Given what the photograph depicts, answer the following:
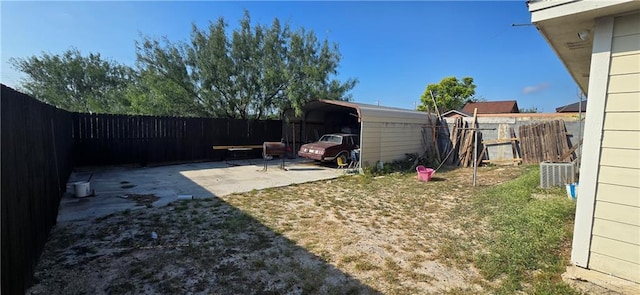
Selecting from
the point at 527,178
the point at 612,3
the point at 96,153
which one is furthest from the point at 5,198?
the point at 527,178

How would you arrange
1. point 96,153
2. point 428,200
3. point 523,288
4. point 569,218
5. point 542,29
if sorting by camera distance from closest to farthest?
point 523,288 < point 542,29 < point 569,218 < point 428,200 < point 96,153

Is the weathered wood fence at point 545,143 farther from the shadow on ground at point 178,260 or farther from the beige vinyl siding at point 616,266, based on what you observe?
the shadow on ground at point 178,260

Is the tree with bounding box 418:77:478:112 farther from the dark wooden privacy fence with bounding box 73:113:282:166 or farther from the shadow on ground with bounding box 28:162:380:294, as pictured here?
the shadow on ground with bounding box 28:162:380:294

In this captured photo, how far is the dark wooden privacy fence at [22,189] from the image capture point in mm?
2096

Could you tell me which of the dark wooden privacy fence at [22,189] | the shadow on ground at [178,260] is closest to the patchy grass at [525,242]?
the shadow on ground at [178,260]

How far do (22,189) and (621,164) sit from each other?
5.49 meters

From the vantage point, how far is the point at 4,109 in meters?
2.19

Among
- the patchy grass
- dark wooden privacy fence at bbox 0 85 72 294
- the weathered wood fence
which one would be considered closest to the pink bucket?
the patchy grass

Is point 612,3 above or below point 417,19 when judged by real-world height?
below

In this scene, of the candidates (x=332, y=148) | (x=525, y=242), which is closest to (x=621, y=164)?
(x=525, y=242)

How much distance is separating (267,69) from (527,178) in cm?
1003

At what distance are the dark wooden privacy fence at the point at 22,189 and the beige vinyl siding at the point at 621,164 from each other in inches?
194

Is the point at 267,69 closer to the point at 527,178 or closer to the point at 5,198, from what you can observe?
the point at 527,178

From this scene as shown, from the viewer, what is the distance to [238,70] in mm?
12492
